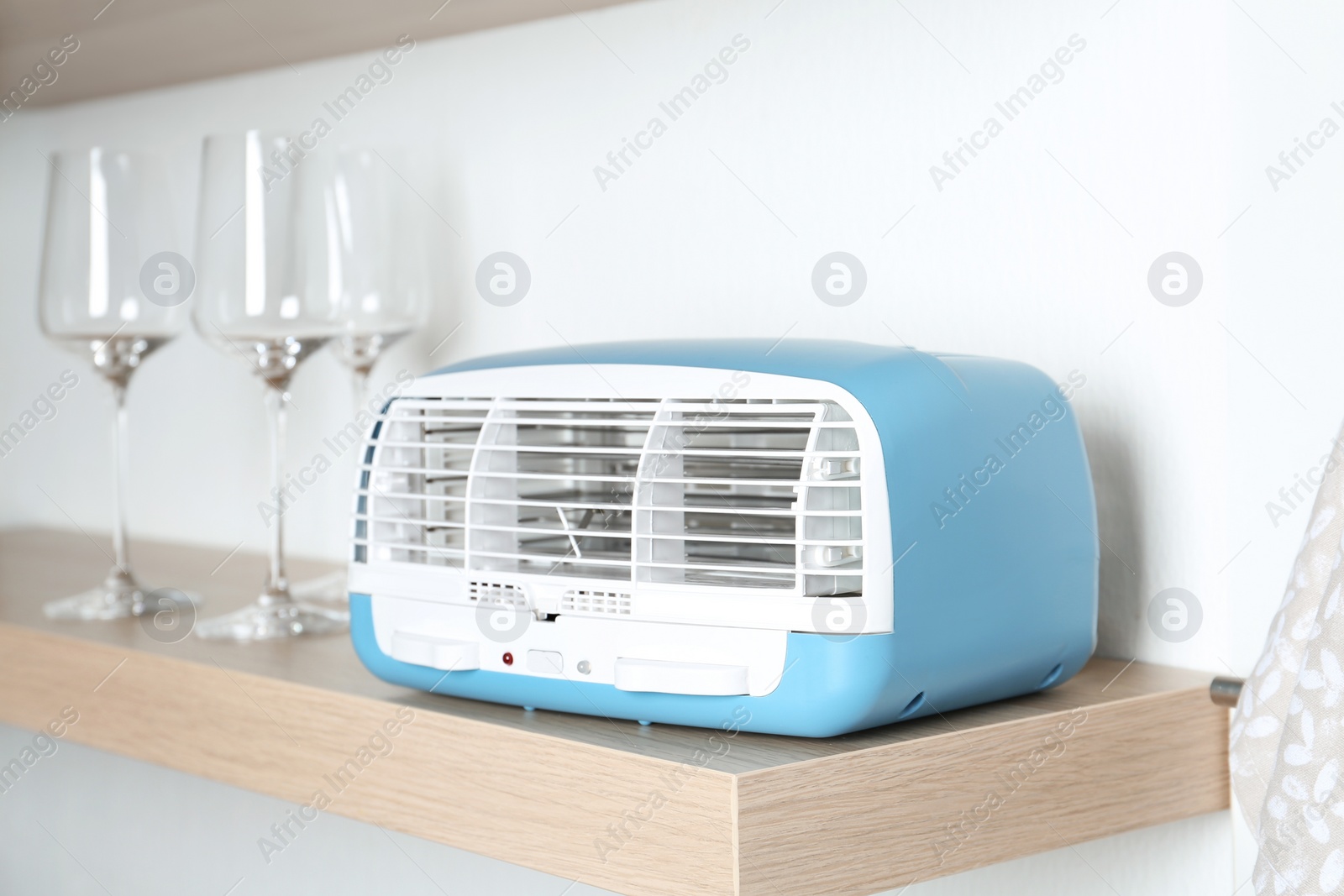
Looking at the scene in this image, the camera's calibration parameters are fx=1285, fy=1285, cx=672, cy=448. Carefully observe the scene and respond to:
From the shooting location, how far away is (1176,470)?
0.69 meters

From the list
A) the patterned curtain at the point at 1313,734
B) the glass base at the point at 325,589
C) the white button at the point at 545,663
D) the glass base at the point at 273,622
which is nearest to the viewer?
the patterned curtain at the point at 1313,734

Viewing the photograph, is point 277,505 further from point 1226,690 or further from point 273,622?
point 1226,690

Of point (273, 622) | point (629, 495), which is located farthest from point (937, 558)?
point (273, 622)

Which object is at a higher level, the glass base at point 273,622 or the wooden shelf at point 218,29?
the wooden shelf at point 218,29

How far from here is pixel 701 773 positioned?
0.50 metres

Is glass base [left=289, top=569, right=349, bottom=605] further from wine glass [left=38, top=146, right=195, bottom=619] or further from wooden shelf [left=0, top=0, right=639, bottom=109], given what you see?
wooden shelf [left=0, top=0, right=639, bottom=109]

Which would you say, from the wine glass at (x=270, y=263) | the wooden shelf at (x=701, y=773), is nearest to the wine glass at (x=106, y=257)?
the wine glass at (x=270, y=263)

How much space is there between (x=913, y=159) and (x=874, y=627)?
381 mm

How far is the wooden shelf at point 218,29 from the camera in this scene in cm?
99

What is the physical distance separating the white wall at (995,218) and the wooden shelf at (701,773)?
40 millimetres

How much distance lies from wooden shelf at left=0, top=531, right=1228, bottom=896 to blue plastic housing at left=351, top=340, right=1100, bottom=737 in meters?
0.01

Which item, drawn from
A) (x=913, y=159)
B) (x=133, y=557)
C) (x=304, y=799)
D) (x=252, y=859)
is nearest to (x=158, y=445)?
(x=133, y=557)

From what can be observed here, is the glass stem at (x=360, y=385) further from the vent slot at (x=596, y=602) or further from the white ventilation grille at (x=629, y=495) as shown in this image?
the vent slot at (x=596, y=602)

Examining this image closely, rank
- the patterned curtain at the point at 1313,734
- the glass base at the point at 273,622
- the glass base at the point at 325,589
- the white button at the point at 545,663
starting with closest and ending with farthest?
1. the patterned curtain at the point at 1313,734
2. the white button at the point at 545,663
3. the glass base at the point at 273,622
4. the glass base at the point at 325,589
